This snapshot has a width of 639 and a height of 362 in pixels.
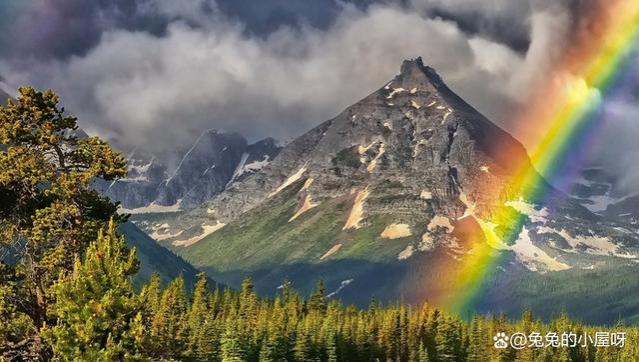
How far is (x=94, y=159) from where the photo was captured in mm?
58938

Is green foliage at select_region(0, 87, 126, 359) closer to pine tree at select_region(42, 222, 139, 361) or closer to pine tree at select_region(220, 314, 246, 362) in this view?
pine tree at select_region(42, 222, 139, 361)

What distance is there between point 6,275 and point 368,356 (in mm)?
150208

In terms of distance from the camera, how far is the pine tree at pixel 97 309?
47.1 metres

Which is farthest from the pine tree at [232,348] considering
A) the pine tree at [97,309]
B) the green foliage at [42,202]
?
the pine tree at [97,309]

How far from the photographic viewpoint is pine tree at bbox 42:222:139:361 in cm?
4706


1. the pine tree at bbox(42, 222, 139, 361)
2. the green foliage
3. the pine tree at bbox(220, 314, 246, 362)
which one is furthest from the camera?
the pine tree at bbox(220, 314, 246, 362)

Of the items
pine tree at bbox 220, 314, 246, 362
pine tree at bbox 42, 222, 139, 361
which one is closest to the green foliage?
pine tree at bbox 42, 222, 139, 361

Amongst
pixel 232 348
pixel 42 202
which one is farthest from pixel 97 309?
pixel 232 348

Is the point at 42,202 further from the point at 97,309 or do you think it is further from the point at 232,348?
the point at 232,348

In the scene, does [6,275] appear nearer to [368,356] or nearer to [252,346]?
[252,346]

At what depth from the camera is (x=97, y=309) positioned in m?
48.3

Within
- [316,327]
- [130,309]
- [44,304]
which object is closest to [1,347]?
[44,304]

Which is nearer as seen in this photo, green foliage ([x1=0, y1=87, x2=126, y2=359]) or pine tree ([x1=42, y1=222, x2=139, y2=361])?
pine tree ([x1=42, y1=222, x2=139, y2=361])

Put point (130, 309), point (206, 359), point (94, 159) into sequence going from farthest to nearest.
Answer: point (206, 359), point (94, 159), point (130, 309)
